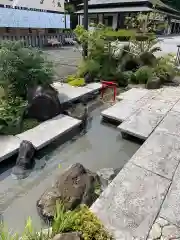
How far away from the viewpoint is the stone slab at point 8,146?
3.75 m

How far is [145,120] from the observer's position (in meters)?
5.08

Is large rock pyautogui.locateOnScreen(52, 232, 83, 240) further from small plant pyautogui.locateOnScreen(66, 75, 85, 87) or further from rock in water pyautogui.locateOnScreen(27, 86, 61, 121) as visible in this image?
small plant pyautogui.locateOnScreen(66, 75, 85, 87)

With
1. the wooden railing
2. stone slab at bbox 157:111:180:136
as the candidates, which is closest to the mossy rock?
stone slab at bbox 157:111:180:136

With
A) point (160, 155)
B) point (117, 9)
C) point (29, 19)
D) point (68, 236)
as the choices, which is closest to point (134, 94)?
point (160, 155)

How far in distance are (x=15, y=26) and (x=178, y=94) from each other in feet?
43.8

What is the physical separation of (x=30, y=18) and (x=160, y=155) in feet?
54.5

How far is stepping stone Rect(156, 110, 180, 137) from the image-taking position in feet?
15.1

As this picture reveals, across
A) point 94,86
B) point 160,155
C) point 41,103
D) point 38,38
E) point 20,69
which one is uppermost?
point 38,38

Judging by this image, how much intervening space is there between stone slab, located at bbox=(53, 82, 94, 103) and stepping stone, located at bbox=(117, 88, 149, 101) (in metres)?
1.05

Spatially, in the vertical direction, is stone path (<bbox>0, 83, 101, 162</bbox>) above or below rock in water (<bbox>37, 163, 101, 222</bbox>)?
above

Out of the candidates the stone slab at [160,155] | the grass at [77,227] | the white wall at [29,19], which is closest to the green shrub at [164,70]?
the stone slab at [160,155]

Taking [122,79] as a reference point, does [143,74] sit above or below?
above

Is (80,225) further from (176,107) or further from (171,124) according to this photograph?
(176,107)

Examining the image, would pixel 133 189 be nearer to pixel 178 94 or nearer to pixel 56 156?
pixel 56 156
